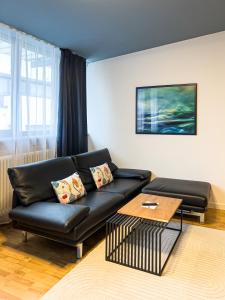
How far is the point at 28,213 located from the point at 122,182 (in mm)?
1644

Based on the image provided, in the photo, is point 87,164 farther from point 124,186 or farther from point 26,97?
point 26,97

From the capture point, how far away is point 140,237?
263 cm

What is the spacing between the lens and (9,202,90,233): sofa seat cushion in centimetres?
Answer: 222

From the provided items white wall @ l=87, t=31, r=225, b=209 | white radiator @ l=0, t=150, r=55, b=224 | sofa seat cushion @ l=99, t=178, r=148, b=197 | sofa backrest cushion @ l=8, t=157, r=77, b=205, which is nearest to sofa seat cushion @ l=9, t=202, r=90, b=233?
sofa backrest cushion @ l=8, t=157, r=77, b=205

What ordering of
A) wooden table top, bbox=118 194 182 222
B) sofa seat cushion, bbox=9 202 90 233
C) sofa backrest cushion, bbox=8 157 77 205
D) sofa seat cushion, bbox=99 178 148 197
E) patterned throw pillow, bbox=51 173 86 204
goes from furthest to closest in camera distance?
sofa seat cushion, bbox=99 178 148 197, patterned throw pillow, bbox=51 173 86 204, sofa backrest cushion, bbox=8 157 77 205, wooden table top, bbox=118 194 182 222, sofa seat cushion, bbox=9 202 90 233

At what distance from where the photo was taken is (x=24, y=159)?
11.0ft

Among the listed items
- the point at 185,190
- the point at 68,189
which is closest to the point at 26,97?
the point at 68,189

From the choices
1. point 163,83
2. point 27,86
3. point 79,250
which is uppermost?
point 163,83

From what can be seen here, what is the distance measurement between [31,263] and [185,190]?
2.03m

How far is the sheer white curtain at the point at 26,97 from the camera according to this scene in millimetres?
3020

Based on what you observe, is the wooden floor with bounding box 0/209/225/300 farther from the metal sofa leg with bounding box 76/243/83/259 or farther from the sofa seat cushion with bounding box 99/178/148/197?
the sofa seat cushion with bounding box 99/178/148/197

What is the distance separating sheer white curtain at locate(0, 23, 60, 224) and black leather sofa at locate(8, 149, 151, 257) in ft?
1.67

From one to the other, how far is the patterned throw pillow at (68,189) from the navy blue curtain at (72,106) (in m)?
0.91

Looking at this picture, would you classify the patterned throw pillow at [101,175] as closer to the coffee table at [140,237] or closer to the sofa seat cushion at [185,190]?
the sofa seat cushion at [185,190]
